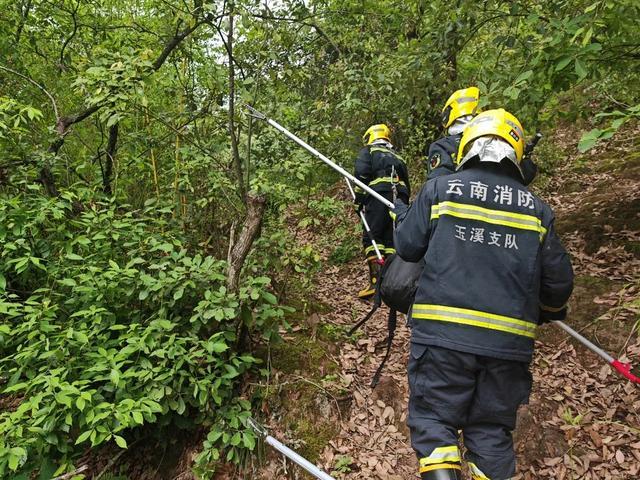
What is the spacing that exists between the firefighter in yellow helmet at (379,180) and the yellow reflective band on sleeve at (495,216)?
300 cm

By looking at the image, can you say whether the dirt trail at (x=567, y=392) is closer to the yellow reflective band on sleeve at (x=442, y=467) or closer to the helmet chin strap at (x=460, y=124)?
the yellow reflective band on sleeve at (x=442, y=467)

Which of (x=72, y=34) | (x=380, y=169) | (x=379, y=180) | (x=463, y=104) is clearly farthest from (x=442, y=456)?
(x=72, y=34)

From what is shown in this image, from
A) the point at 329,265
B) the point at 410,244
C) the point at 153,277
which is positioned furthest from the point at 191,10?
the point at 329,265

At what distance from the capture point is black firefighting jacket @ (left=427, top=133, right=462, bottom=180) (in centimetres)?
312

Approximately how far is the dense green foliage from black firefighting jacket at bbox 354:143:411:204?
0.51 m

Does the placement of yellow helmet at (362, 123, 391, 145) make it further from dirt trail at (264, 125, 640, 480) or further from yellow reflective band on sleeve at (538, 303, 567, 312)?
yellow reflective band on sleeve at (538, 303, 567, 312)

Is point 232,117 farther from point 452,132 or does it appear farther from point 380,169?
point 452,132

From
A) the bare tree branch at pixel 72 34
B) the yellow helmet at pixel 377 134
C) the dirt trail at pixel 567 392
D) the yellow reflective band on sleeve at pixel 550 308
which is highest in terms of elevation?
the bare tree branch at pixel 72 34

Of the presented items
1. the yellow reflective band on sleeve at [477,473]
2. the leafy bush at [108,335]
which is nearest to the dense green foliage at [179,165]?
the leafy bush at [108,335]

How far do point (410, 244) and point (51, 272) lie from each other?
3.29 m

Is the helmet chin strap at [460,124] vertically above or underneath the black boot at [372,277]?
above

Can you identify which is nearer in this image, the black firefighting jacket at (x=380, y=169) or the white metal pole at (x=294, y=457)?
the white metal pole at (x=294, y=457)

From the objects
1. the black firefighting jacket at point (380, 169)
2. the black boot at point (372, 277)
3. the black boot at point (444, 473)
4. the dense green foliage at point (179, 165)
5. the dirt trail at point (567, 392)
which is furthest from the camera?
the black boot at point (372, 277)

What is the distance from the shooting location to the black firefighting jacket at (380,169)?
536 cm
